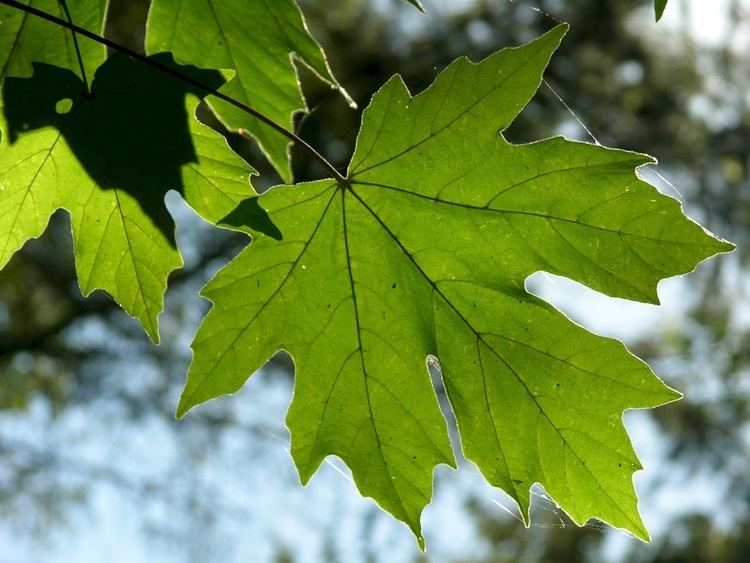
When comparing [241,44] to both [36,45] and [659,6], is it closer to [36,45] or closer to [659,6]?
[36,45]

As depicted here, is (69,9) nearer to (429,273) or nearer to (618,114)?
(429,273)

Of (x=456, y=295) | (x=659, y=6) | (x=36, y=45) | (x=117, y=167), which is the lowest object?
(x=456, y=295)

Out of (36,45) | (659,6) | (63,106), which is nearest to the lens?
(659,6)

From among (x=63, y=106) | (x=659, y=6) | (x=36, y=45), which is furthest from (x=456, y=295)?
(x=36, y=45)

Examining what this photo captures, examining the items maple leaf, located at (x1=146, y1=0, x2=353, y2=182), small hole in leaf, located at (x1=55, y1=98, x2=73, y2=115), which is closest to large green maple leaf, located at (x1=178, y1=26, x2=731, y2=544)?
maple leaf, located at (x1=146, y1=0, x2=353, y2=182)

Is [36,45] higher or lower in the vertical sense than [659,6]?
lower

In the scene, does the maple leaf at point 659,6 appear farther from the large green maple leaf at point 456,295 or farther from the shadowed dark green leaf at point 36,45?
the shadowed dark green leaf at point 36,45

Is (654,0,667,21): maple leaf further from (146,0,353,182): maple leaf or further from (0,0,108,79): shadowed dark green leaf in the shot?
(0,0,108,79): shadowed dark green leaf
